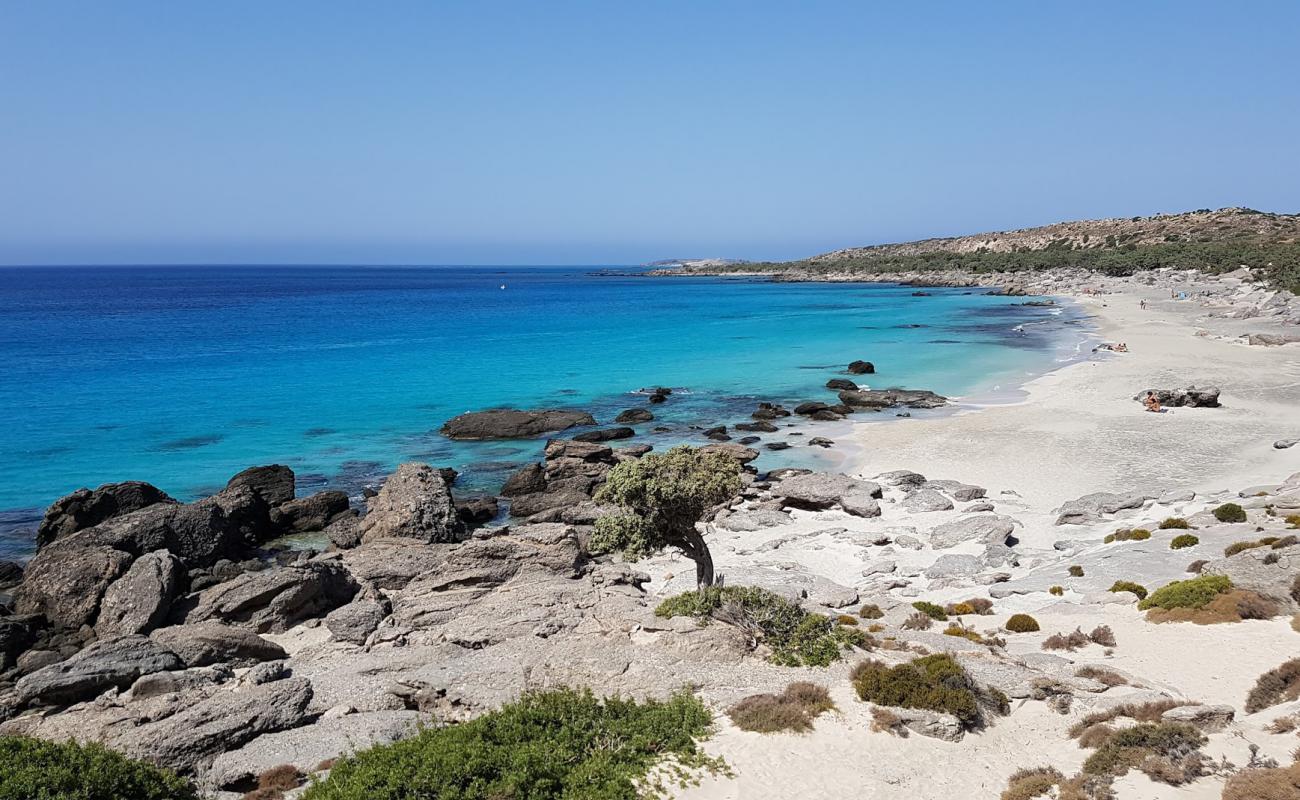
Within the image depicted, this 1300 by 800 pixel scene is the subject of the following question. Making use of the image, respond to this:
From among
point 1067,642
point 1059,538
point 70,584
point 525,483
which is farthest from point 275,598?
point 1059,538

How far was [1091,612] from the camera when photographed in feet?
59.8

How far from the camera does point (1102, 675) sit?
14.2m

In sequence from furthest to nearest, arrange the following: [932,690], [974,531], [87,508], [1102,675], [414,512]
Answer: [87,508], [414,512], [974,531], [1102,675], [932,690]

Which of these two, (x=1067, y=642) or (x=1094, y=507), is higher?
(x=1094, y=507)

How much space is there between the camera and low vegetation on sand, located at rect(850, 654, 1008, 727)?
1295cm

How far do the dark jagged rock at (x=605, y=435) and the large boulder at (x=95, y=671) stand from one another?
23568 millimetres

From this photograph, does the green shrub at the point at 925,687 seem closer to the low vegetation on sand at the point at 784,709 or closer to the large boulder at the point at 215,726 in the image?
the low vegetation on sand at the point at 784,709

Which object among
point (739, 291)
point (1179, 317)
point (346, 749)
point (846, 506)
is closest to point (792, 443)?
point (846, 506)

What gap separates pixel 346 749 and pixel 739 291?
163m

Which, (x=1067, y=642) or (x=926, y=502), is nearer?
(x=1067, y=642)

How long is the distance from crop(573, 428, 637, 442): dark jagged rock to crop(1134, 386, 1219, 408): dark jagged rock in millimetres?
28350

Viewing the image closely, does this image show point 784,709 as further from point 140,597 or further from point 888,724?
point 140,597

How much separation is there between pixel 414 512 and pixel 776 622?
13.7 m

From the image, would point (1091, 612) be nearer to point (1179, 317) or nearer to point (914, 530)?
point (914, 530)
